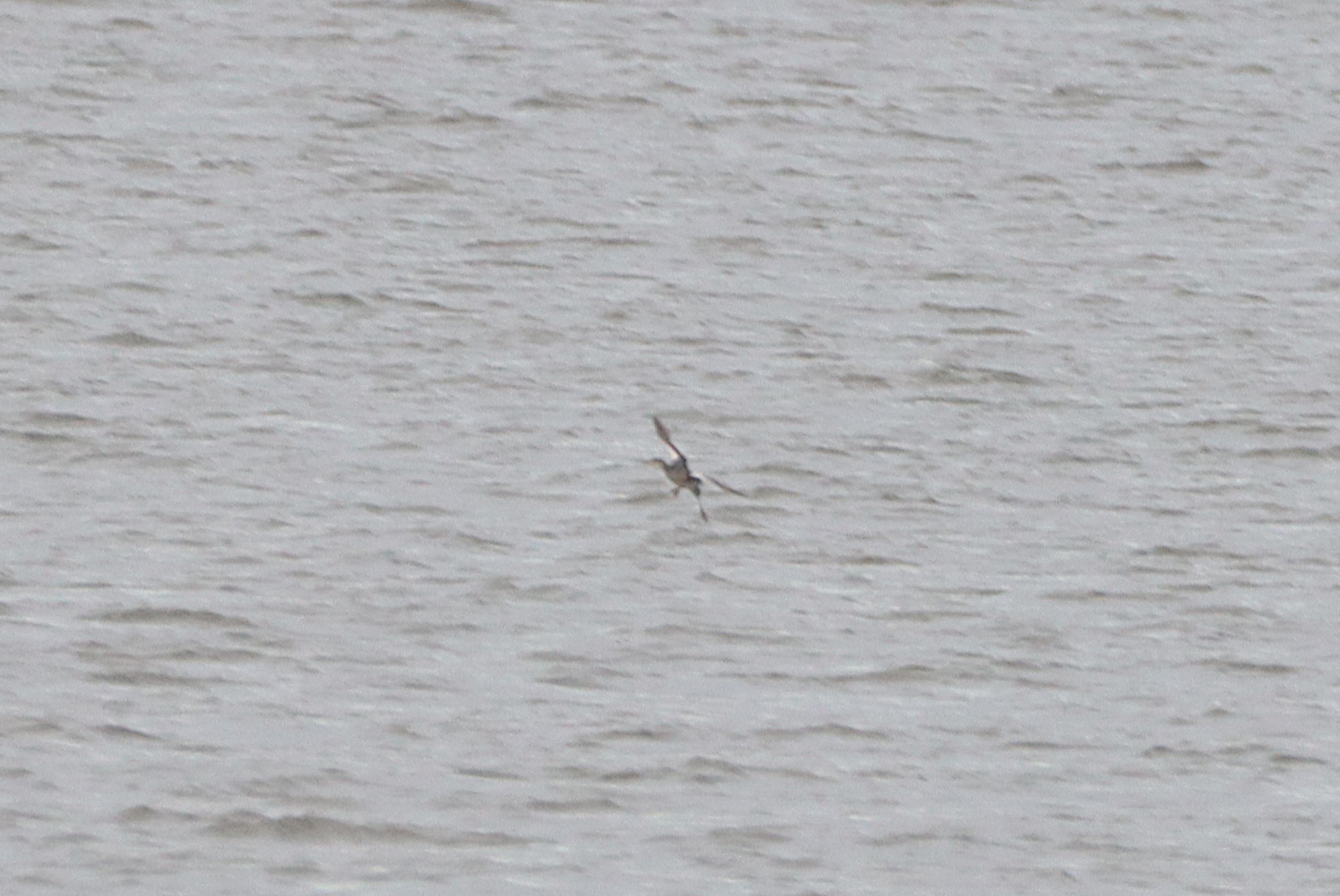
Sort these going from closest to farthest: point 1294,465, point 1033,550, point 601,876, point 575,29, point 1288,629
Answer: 1. point 601,876
2. point 1288,629
3. point 1033,550
4. point 1294,465
5. point 575,29

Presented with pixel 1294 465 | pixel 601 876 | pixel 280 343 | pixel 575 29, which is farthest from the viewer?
pixel 575 29

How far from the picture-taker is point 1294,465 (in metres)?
15.1

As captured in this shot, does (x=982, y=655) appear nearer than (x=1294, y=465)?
Yes

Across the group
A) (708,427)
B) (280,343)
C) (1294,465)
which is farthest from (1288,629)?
(280,343)

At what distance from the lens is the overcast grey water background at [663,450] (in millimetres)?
10766

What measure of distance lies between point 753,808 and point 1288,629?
2.99 m

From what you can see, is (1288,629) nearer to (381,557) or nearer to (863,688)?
(863,688)

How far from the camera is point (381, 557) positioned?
13.3 m

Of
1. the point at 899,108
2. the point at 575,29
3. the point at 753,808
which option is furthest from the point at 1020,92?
the point at 753,808

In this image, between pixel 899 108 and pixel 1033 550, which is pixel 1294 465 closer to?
pixel 1033 550

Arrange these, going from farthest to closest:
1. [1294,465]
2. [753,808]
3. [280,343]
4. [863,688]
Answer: [280,343] < [1294,465] < [863,688] < [753,808]

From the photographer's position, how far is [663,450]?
49.0 feet

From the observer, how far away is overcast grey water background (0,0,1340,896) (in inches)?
424

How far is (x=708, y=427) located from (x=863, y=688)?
3.54 m
